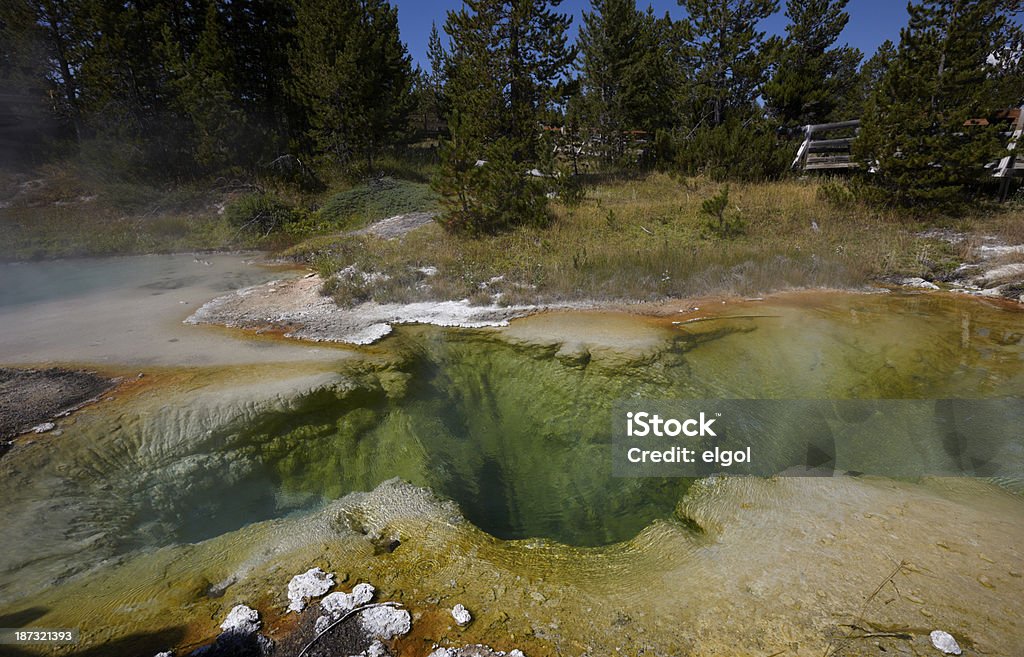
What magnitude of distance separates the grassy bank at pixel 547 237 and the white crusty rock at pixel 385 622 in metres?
5.48

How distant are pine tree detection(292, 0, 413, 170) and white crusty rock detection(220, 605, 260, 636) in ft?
56.9

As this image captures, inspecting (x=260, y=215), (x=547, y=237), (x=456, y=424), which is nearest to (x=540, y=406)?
(x=456, y=424)

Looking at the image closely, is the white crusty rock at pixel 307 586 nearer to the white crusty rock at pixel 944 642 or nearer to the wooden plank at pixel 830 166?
the white crusty rock at pixel 944 642

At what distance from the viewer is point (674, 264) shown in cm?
878

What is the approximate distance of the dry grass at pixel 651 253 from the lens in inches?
322

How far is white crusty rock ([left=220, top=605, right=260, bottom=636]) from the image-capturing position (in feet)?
8.16

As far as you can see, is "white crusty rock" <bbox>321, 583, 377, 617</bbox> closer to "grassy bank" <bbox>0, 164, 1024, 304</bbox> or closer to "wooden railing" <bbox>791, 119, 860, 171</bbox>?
"grassy bank" <bbox>0, 164, 1024, 304</bbox>

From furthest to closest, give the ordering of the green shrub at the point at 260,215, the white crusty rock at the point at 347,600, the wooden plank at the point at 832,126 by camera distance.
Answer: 1. the green shrub at the point at 260,215
2. the wooden plank at the point at 832,126
3. the white crusty rock at the point at 347,600

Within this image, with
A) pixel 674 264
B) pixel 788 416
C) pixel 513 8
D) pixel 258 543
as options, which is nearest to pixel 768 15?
pixel 513 8

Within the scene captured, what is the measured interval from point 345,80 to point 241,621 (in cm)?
1759

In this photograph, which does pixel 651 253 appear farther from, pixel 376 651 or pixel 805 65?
pixel 805 65

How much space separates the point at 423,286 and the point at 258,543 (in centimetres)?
578

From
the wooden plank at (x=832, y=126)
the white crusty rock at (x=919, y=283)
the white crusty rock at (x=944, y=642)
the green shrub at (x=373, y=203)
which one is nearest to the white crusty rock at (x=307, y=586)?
the white crusty rock at (x=944, y=642)

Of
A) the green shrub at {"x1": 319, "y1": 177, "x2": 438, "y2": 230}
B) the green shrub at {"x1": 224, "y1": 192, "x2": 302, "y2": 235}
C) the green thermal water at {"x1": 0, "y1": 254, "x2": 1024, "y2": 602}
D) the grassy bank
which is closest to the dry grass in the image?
the grassy bank
